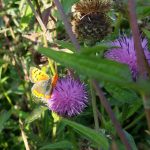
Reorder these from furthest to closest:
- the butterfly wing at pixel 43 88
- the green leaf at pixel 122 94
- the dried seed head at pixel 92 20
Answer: the dried seed head at pixel 92 20
the butterfly wing at pixel 43 88
the green leaf at pixel 122 94

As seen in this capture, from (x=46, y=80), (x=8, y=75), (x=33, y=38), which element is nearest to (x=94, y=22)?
(x=46, y=80)

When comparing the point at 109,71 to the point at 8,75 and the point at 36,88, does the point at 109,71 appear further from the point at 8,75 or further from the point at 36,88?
the point at 8,75

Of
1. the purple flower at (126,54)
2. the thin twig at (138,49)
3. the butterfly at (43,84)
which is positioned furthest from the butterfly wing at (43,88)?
the thin twig at (138,49)

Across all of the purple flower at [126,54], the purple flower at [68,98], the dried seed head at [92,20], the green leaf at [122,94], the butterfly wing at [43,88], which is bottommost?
the purple flower at [68,98]

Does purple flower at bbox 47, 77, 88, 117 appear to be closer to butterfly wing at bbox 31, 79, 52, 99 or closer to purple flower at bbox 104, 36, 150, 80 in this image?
butterfly wing at bbox 31, 79, 52, 99

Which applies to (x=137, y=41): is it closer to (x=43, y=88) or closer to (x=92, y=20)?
(x=43, y=88)

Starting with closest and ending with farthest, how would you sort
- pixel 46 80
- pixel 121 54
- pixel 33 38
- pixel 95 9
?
pixel 121 54 → pixel 46 80 → pixel 95 9 → pixel 33 38

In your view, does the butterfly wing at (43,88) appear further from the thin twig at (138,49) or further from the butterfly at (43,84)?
the thin twig at (138,49)

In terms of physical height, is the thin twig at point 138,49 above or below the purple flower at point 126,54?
above
